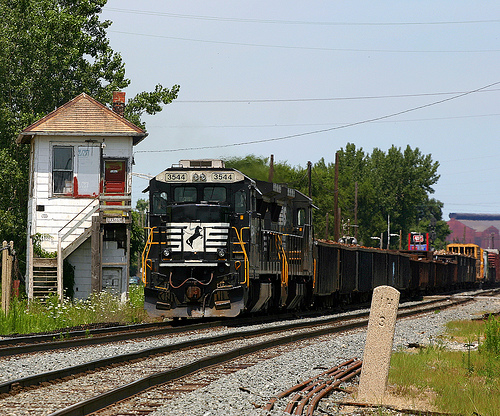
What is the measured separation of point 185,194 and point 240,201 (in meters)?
1.42

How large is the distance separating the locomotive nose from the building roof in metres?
12.0

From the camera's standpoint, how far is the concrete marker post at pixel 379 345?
356 inches

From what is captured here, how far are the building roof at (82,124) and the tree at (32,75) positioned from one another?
4.21m

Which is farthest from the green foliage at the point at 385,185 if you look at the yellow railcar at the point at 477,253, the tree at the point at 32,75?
the tree at the point at 32,75

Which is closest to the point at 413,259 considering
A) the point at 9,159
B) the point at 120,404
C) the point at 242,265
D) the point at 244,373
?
the point at 9,159

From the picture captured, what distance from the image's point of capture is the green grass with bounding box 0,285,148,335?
18531mm

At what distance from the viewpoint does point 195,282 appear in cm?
1856

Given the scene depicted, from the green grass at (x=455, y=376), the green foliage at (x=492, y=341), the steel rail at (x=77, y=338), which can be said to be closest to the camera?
the green grass at (x=455, y=376)

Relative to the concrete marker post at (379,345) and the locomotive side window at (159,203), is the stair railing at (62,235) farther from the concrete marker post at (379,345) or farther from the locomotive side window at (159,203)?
the concrete marker post at (379,345)

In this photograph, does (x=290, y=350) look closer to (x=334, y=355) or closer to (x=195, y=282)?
(x=334, y=355)

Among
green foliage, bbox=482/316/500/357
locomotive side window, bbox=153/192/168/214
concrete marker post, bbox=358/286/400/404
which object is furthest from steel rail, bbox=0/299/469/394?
locomotive side window, bbox=153/192/168/214

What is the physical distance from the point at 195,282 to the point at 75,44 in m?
21.1

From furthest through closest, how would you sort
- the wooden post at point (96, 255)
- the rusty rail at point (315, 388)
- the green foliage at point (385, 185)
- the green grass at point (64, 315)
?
the green foliage at point (385, 185) < the wooden post at point (96, 255) < the green grass at point (64, 315) < the rusty rail at point (315, 388)

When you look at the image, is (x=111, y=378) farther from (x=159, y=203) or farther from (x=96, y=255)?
(x=96, y=255)
